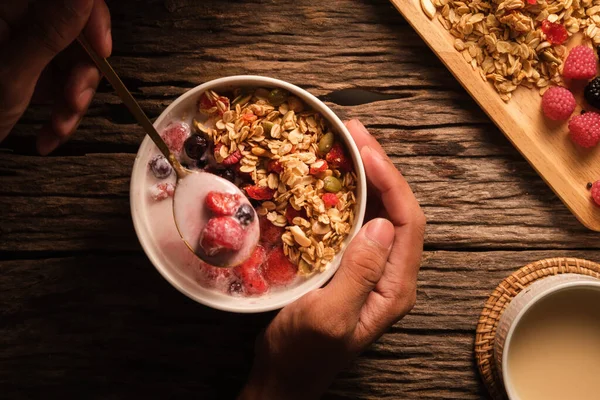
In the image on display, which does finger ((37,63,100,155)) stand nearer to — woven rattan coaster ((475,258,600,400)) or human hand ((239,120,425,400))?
human hand ((239,120,425,400))

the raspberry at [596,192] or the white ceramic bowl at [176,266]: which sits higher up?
the white ceramic bowl at [176,266]

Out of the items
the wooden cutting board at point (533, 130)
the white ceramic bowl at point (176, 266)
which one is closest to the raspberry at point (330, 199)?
the white ceramic bowl at point (176, 266)

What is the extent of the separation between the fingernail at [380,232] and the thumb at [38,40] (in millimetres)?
558

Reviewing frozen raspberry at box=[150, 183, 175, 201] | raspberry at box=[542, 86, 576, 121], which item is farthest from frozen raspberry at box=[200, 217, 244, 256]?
raspberry at box=[542, 86, 576, 121]

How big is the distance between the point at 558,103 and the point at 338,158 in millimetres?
483

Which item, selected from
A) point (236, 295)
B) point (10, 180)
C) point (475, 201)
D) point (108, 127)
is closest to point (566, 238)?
point (475, 201)

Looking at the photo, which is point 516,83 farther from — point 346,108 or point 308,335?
point 308,335

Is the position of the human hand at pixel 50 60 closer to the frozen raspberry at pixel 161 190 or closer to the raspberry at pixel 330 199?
the frozen raspberry at pixel 161 190

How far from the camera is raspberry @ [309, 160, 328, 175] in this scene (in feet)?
3.42

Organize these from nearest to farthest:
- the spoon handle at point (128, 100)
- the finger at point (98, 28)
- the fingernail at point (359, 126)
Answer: the spoon handle at point (128, 100), the finger at point (98, 28), the fingernail at point (359, 126)

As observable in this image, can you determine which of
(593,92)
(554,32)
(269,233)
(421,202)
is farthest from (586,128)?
(269,233)

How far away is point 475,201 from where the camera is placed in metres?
1.25

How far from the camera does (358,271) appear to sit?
3.19 ft

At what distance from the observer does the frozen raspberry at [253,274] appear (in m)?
1.06
